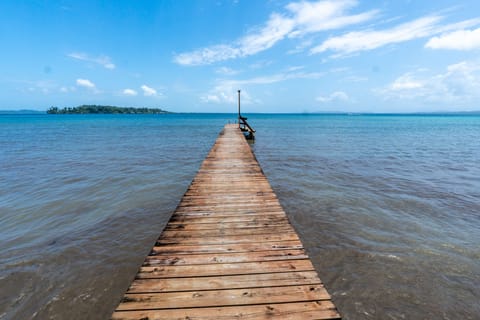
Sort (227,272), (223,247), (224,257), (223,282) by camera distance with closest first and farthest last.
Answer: (223,282) → (227,272) → (224,257) → (223,247)

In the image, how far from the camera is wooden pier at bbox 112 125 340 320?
2162 millimetres

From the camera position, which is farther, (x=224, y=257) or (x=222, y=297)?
(x=224, y=257)

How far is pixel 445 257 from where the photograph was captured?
4449 mm

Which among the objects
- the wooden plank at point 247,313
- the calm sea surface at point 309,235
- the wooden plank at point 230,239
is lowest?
the calm sea surface at point 309,235

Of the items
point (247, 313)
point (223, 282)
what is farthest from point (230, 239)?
point (247, 313)

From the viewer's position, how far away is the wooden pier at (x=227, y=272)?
7.09 feet

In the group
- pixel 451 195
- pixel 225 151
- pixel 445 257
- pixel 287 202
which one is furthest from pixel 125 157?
pixel 451 195

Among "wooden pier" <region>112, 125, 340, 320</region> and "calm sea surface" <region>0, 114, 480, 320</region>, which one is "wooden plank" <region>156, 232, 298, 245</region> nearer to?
"wooden pier" <region>112, 125, 340, 320</region>

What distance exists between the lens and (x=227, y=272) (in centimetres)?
271

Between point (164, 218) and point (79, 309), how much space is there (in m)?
3.01

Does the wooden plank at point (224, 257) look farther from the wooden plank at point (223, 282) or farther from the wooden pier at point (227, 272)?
the wooden plank at point (223, 282)

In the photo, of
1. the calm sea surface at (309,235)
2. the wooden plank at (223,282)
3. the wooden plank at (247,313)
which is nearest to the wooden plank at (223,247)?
the wooden plank at (223,282)

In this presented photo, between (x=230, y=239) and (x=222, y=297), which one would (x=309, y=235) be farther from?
(x=222, y=297)

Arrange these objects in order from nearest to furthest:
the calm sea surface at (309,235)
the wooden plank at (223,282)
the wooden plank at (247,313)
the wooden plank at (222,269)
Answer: the wooden plank at (247,313)
the wooden plank at (223,282)
the wooden plank at (222,269)
the calm sea surface at (309,235)
